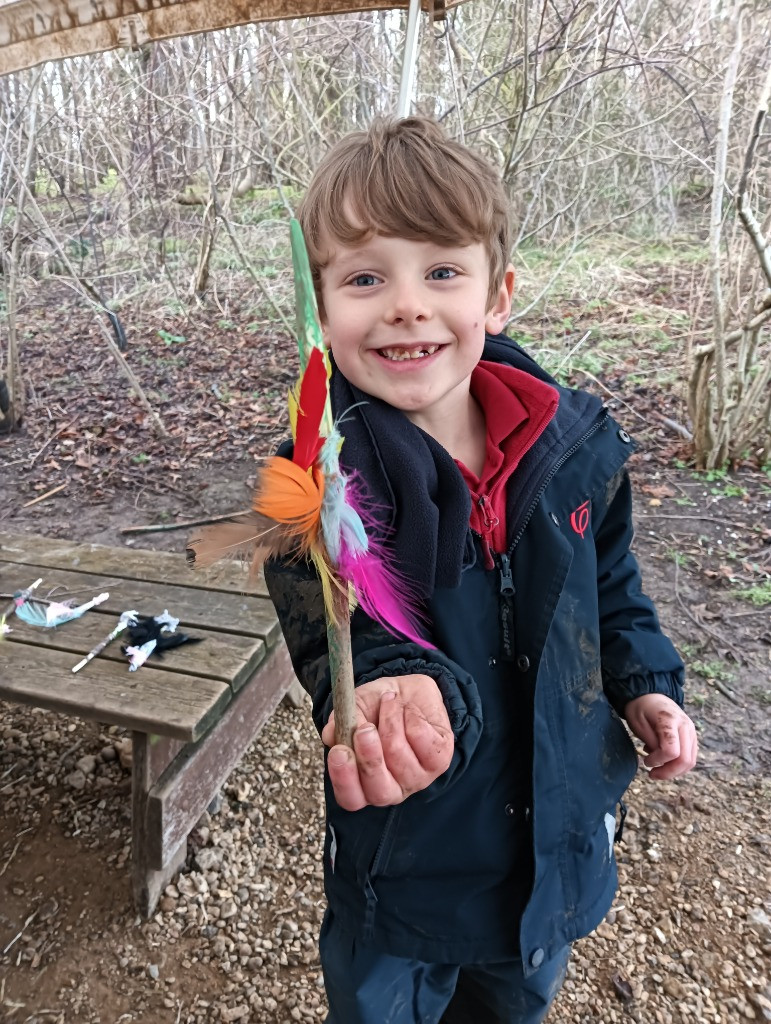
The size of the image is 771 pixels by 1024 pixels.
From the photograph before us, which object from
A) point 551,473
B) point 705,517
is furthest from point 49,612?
point 705,517

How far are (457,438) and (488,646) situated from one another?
0.41 metres

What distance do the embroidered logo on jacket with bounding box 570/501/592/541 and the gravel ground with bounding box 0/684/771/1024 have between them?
1.63 metres

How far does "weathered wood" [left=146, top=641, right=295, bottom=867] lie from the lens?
229 centimetres

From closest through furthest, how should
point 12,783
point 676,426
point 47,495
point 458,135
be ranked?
point 12,783
point 458,135
point 47,495
point 676,426

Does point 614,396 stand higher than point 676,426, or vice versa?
point 614,396

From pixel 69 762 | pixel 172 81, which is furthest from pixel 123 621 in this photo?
pixel 172 81

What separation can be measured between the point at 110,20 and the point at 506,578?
2.34 metres

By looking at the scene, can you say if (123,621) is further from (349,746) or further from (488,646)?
(349,746)

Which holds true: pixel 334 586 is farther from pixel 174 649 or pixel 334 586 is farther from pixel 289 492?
pixel 174 649

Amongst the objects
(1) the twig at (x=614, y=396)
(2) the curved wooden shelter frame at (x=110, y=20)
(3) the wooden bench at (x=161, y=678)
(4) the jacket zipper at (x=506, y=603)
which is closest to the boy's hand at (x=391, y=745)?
(4) the jacket zipper at (x=506, y=603)

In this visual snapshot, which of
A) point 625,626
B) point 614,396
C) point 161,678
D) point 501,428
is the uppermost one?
point 501,428

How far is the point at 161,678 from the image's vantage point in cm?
227

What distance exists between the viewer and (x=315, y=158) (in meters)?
5.02

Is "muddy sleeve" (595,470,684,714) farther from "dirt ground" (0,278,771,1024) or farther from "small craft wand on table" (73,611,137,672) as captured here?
"small craft wand on table" (73,611,137,672)
